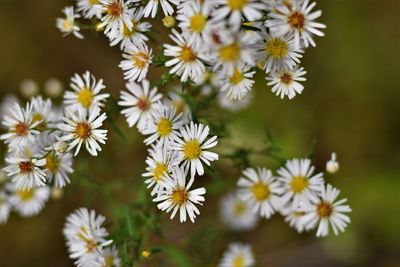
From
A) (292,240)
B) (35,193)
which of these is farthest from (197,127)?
(292,240)

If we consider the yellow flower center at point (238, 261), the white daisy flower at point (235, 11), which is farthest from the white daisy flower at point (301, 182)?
the yellow flower center at point (238, 261)

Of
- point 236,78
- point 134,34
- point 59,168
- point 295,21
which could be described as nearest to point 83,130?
point 59,168

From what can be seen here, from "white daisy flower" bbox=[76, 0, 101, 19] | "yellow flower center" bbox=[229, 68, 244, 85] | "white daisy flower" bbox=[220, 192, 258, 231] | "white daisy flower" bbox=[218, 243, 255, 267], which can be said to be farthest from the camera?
"white daisy flower" bbox=[220, 192, 258, 231]

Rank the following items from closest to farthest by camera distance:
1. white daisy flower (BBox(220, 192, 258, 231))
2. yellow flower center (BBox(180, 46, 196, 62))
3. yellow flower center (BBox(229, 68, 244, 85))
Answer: yellow flower center (BBox(180, 46, 196, 62)) < yellow flower center (BBox(229, 68, 244, 85)) < white daisy flower (BBox(220, 192, 258, 231))

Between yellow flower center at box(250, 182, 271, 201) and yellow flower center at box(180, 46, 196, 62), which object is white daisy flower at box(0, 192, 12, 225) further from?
yellow flower center at box(180, 46, 196, 62)

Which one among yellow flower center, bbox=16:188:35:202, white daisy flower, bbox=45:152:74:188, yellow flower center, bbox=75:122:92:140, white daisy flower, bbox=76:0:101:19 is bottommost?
white daisy flower, bbox=45:152:74:188

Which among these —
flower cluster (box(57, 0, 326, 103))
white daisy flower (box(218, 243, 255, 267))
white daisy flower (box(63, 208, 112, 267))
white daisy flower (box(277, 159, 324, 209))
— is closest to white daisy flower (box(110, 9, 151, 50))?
flower cluster (box(57, 0, 326, 103))

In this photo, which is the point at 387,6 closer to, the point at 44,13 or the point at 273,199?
the point at 273,199

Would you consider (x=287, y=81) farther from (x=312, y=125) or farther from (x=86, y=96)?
(x=312, y=125)

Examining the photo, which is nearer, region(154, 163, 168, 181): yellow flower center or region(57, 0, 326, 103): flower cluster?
region(57, 0, 326, 103): flower cluster
